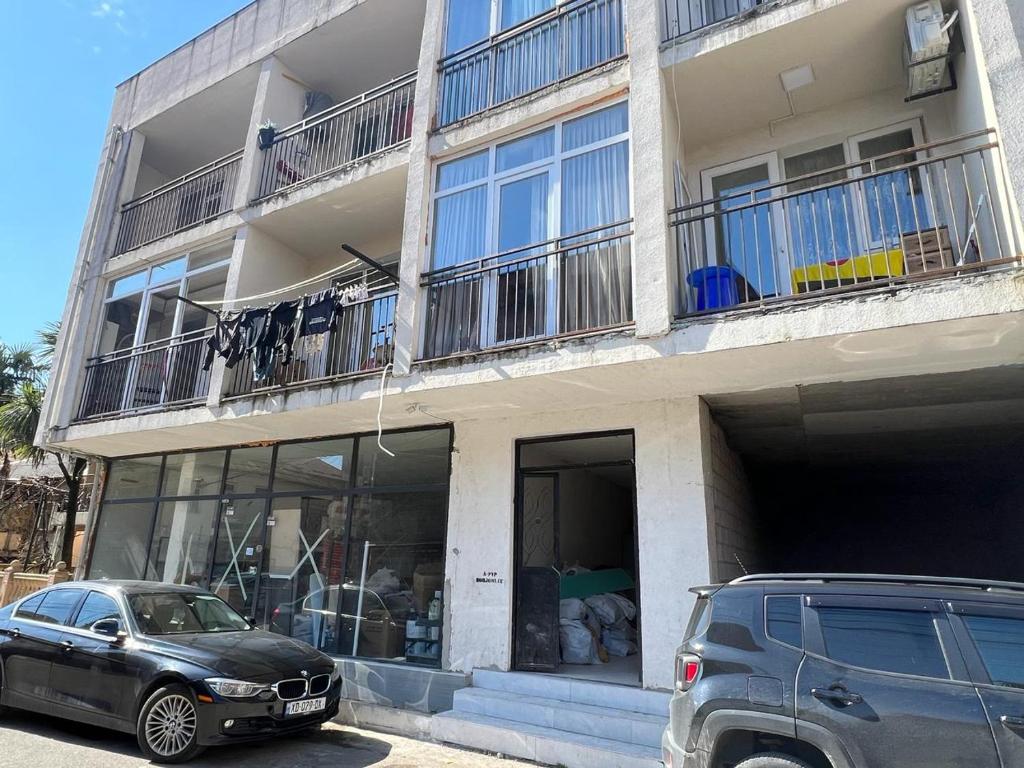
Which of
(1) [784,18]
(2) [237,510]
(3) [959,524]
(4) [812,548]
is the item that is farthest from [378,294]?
(3) [959,524]

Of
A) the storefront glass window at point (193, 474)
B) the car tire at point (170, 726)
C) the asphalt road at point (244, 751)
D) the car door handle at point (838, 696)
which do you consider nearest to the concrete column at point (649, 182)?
the car door handle at point (838, 696)

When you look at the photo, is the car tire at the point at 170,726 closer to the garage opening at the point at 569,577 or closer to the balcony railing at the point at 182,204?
the garage opening at the point at 569,577

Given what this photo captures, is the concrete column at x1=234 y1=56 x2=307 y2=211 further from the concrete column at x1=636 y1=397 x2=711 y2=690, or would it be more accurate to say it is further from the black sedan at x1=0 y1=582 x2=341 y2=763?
the concrete column at x1=636 y1=397 x2=711 y2=690

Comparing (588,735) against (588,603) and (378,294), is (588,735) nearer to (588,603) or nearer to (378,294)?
(588,603)

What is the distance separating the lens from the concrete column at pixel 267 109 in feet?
32.3

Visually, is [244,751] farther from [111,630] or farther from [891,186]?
[891,186]

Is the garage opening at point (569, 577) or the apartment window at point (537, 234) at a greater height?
the apartment window at point (537, 234)

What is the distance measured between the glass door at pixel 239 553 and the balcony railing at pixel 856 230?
7.37 metres

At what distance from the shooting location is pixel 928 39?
17.7ft

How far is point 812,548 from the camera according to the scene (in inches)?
488

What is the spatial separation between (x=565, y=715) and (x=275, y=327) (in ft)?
19.3

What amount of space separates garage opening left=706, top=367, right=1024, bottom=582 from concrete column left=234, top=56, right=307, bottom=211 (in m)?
7.83

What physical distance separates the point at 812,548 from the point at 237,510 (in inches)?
425

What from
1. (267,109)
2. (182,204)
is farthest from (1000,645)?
(182,204)
